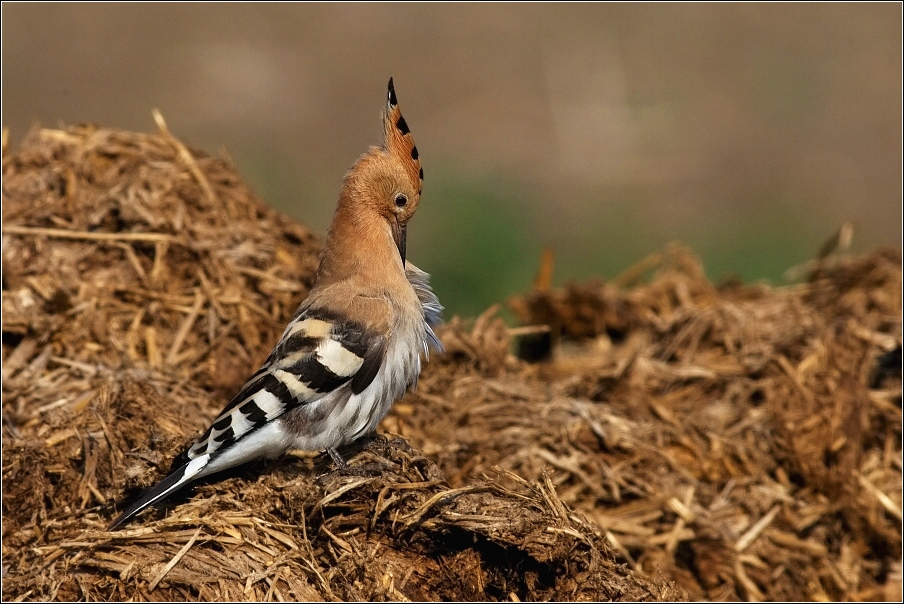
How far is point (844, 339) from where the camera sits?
5426 millimetres

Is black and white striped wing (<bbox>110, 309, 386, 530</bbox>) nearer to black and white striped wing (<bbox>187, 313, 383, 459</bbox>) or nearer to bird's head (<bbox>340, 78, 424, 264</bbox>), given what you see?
black and white striped wing (<bbox>187, 313, 383, 459</bbox>)

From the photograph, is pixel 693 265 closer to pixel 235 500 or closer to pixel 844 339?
pixel 844 339

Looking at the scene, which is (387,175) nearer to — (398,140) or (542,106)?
(398,140)

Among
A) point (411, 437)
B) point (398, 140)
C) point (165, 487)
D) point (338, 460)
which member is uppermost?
point (398, 140)

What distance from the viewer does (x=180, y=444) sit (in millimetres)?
3703

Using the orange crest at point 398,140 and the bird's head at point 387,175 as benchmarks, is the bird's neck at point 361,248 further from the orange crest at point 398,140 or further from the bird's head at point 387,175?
the orange crest at point 398,140

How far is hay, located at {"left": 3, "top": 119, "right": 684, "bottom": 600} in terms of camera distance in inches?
128

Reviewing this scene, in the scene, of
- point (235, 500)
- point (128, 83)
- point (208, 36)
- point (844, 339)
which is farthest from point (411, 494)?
point (208, 36)

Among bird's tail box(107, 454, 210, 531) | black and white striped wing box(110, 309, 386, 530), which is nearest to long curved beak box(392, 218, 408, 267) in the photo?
black and white striped wing box(110, 309, 386, 530)

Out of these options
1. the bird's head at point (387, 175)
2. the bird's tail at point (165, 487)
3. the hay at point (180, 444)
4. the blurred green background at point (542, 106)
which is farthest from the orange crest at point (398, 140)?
the blurred green background at point (542, 106)

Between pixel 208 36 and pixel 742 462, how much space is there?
963 centimetres

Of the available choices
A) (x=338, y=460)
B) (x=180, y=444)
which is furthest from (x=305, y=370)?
(x=180, y=444)

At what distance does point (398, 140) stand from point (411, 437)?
1.30 meters

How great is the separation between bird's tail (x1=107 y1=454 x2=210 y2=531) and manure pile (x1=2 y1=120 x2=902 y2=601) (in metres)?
0.06
